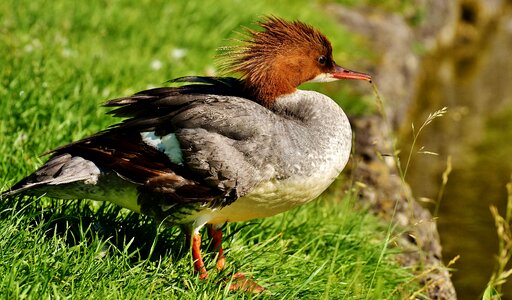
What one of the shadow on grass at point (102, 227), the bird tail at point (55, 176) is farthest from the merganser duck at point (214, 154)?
the shadow on grass at point (102, 227)

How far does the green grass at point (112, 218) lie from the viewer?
11.6 feet

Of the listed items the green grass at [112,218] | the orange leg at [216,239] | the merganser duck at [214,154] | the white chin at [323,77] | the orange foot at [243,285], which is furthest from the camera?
the white chin at [323,77]

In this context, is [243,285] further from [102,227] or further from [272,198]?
[102,227]

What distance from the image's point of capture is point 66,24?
7129mm

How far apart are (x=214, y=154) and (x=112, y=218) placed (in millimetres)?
746

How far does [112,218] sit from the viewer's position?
4.23 m

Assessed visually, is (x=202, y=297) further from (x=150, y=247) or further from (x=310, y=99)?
(x=310, y=99)

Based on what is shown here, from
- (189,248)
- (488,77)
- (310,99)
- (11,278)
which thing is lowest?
(488,77)

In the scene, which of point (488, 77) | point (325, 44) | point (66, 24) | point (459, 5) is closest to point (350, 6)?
point (488, 77)

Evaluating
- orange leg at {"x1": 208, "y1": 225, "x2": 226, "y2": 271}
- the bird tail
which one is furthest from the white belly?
the bird tail

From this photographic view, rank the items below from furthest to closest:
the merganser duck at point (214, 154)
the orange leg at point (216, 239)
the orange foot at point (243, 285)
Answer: the orange leg at point (216, 239) → the merganser duck at point (214, 154) → the orange foot at point (243, 285)

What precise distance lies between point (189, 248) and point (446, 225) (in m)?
3.88

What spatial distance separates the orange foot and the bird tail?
773 millimetres

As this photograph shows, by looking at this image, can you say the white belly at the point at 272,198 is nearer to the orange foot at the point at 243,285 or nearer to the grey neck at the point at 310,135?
the grey neck at the point at 310,135
